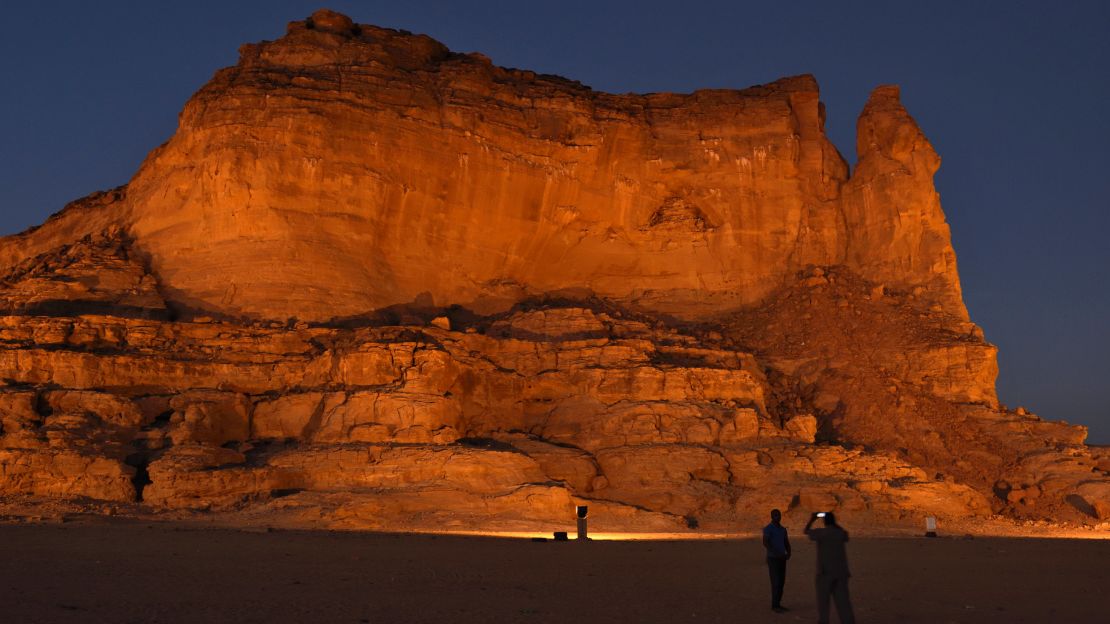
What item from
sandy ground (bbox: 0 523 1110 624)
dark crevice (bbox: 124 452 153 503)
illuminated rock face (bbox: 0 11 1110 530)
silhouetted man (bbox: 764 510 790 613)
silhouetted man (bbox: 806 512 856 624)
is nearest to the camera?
silhouetted man (bbox: 806 512 856 624)

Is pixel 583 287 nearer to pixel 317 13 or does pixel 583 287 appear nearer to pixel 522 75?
pixel 522 75

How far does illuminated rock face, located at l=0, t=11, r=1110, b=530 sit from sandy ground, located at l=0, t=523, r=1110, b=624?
19.2ft

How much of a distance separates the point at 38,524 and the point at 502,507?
10047 millimetres

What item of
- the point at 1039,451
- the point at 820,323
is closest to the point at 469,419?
the point at 820,323

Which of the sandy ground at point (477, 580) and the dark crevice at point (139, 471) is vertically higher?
the dark crevice at point (139, 471)

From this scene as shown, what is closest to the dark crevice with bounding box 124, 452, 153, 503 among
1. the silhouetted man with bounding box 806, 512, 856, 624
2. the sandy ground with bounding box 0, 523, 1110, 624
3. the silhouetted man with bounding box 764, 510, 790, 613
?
the sandy ground with bounding box 0, 523, 1110, 624

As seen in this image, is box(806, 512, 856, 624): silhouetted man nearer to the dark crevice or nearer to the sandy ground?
the sandy ground

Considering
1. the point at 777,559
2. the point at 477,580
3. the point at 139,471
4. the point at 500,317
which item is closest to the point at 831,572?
the point at 777,559

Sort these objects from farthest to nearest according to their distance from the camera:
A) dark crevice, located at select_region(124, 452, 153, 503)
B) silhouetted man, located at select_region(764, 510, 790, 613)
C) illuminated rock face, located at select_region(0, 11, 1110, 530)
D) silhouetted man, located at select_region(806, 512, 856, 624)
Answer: illuminated rock face, located at select_region(0, 11, 1110, 530) → dark crevice, located at select_region(124, 452, 153, 503) → silhouetted man, located at select_region(764, 510, 790, 613) → silhouetted man, located at select_region(806, 512, 856, 624)

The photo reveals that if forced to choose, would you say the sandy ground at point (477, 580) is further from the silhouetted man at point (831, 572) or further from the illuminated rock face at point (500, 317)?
the illuminated rock face at point (500, 317)

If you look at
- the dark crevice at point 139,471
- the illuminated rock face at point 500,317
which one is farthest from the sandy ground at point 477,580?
the illuminated rock face at point 500,317

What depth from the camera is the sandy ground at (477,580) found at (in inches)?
449

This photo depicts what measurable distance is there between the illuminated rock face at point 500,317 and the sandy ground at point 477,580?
230 inches

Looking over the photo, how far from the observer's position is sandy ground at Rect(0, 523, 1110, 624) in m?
11.4
